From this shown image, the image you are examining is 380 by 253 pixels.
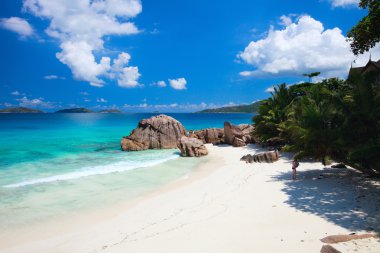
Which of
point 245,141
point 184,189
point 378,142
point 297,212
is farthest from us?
point 245,141

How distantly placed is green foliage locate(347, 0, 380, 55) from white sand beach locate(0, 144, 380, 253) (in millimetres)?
5414

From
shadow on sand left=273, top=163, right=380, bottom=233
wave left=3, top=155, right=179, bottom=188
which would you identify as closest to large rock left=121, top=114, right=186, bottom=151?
wave left=3, top=155, right=179, bottom=188

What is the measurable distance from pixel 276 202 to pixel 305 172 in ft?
16.0

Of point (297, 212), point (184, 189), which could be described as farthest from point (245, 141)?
point (297, 212)

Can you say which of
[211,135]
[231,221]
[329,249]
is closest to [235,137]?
[211,135]

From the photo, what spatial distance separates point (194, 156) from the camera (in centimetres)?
2256

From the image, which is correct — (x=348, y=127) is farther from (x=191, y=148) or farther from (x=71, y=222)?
(x=191, y=148)

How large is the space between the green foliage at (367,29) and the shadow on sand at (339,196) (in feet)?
17.7

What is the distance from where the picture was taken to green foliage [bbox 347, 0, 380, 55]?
9.65 meters

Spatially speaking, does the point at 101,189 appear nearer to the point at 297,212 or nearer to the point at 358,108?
the point at 297,212

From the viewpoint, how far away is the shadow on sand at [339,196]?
299 inches

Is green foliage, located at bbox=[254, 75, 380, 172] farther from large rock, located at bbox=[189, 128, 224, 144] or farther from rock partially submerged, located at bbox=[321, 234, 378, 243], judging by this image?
large rock, located at bbox=[189, 128, 224, 144]

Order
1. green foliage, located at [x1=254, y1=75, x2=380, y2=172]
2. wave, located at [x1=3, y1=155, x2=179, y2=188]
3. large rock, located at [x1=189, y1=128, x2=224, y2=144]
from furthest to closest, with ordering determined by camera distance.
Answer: large rock, located at [x1=189, y1=128, x2=224, y2=144], wave, located at [x1=3, y1=155, x2=179, y2=188], green foliage, located at [x1=254, y1=75, x2=380, y2=172]

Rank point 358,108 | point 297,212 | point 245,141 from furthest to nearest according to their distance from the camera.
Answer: point 245,141 → point 358,108 → point 297,212
